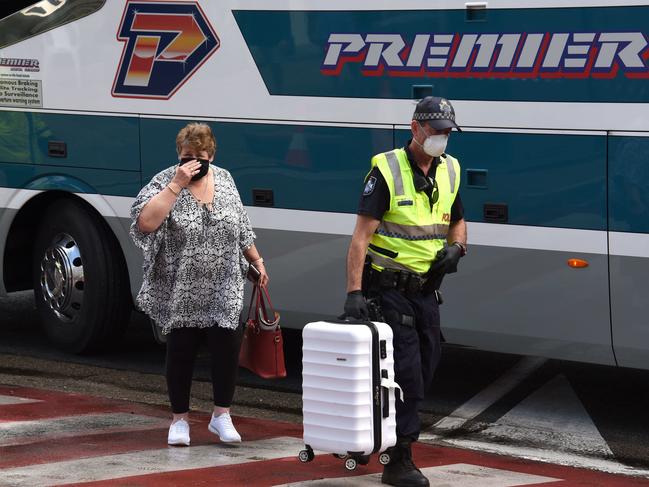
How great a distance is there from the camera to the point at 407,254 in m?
6.60

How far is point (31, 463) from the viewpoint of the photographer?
7012 mm

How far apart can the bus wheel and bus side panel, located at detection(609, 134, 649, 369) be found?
11.6ft

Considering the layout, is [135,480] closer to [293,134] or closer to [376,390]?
[376,390]

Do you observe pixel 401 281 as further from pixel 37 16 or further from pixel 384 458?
pixel 37 16

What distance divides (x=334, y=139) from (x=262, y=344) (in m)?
1.57

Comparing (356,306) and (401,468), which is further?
(401,468)

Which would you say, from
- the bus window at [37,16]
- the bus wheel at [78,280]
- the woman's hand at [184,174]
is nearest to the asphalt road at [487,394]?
the bus wheel at [78,280]

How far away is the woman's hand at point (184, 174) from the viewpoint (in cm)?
707

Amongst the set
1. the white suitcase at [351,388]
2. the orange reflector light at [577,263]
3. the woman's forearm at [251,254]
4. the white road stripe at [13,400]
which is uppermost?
the woman's forearm at [251,254]

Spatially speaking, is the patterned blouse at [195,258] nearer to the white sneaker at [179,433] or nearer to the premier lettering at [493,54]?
the white sneaker at [179,433]

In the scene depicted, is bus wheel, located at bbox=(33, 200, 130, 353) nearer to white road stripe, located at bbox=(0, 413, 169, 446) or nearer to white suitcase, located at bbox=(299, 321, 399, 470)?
white road stripe, located at bbox=(0, 413, 169, 446)

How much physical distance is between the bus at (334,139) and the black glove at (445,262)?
1.32 metres

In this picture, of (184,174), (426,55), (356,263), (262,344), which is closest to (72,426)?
(262,344)

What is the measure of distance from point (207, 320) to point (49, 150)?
9.35 feet
